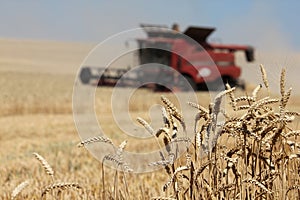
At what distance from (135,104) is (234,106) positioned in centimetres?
1293

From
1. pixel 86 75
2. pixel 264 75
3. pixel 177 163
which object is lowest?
pixel 177 163

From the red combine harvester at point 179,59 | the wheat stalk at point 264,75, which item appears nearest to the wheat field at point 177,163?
the wheat stalk at point 264,75

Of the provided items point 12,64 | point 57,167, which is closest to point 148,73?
point 57,167

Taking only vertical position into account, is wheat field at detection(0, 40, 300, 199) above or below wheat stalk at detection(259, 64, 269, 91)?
below

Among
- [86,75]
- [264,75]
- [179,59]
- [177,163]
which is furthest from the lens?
[86,75]

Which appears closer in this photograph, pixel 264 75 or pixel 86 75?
pixel 264 75

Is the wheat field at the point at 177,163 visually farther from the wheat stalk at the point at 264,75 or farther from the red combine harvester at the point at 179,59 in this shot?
the red combine harvester at the point at 179,59

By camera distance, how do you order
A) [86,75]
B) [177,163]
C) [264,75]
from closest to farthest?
[264,75] < [177,163] < [86,75]

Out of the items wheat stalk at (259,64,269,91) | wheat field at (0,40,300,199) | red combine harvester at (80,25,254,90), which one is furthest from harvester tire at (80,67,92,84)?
wheat stalk at (259,64,269,91)

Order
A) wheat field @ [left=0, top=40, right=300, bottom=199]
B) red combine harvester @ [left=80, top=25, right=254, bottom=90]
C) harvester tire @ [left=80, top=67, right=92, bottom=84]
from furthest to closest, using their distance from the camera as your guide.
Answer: harvester tire @ [left=80, top=67, right=92, bottom=84] → red combine harvester @ [left=80, top=25, right=254, bottom=90] → wheat field @ [left=0, top=40, right=300, bottom=199]

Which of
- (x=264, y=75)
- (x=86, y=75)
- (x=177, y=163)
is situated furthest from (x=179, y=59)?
(x=264, y=75)

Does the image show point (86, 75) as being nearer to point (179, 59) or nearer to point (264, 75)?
point (179, 59)

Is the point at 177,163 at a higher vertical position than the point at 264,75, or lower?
lower

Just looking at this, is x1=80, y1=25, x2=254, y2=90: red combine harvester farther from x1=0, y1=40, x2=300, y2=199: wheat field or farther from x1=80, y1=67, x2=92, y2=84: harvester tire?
x1=0, y1=40, x2=300, y2=199: wheat field
